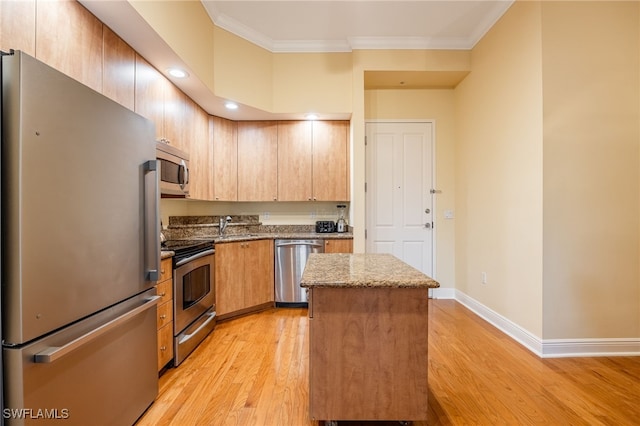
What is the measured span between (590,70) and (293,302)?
360 centimetres

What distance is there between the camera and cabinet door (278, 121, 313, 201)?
12.2 feet

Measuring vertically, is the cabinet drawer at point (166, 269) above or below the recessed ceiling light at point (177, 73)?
below

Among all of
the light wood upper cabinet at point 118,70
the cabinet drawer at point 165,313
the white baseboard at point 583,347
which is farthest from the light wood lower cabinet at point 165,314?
the white baseboard at point 583,347

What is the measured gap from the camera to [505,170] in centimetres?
276

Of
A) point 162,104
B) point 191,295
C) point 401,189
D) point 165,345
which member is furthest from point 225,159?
point 401,189

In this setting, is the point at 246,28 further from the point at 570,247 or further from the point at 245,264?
the point at 570,247

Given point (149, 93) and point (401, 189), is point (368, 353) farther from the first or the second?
point (401, 189)

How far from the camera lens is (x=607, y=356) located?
2.32m

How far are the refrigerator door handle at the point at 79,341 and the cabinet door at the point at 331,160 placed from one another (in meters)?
2.58

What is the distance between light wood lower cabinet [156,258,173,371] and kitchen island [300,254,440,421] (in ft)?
4.02

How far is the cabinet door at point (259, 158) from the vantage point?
369 cm

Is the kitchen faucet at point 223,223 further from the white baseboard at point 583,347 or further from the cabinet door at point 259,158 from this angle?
the white baseboard at point 583,347

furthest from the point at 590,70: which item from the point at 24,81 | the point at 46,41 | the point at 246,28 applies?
the point at 46,41

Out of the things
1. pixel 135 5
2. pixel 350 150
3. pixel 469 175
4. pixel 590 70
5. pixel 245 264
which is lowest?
pixel 245 264
